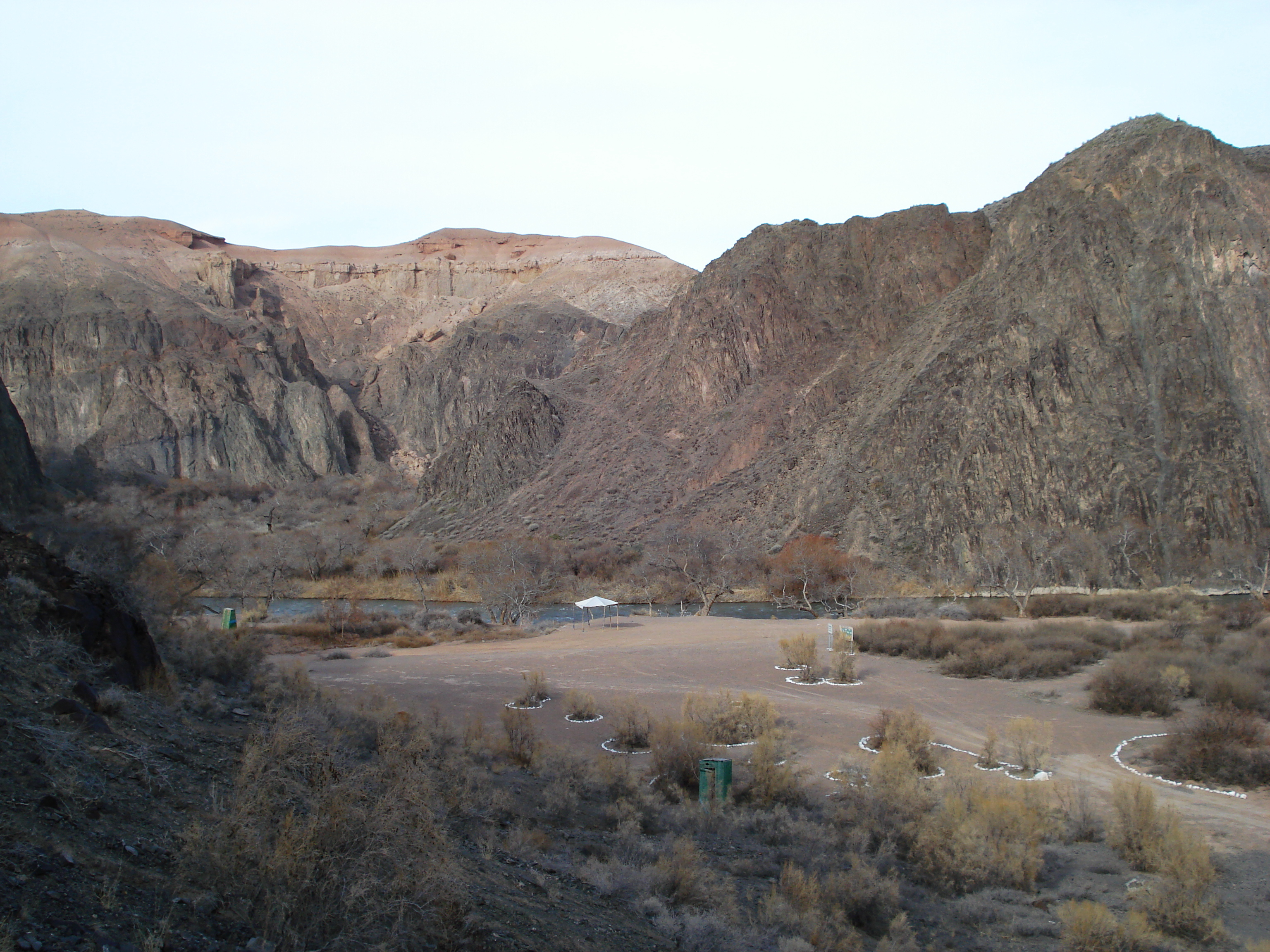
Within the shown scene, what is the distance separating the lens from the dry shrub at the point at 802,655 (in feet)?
74.3

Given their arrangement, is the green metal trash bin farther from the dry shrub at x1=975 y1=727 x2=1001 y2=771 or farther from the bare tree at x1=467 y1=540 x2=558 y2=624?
the bare tree at x1=467 y1=540 x2=558 y2=624

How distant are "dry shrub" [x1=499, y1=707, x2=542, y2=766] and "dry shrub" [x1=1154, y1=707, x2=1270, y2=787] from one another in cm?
948

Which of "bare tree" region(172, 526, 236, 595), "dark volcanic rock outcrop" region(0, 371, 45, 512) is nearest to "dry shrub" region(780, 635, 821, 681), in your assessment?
"bare tree" region(172, 526, 236, 595)

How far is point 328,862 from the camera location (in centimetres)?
536

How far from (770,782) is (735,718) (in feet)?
12.8

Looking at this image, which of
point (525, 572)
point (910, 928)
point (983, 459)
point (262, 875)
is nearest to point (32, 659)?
point (262, 875)

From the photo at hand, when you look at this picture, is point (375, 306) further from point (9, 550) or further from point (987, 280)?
point (9, 550)

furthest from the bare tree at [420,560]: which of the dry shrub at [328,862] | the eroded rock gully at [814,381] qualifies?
the dry shrub at [328,862]

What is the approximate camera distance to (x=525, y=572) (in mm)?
48344

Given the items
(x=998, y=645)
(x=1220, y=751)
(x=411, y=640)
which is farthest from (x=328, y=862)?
(x=411, y=640)

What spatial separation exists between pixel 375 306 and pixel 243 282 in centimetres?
2028

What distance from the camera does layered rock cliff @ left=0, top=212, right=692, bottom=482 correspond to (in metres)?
103

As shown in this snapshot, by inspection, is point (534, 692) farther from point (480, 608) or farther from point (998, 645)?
point (480, 608)

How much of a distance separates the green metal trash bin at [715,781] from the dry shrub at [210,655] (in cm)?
722
